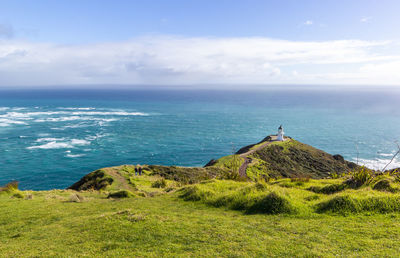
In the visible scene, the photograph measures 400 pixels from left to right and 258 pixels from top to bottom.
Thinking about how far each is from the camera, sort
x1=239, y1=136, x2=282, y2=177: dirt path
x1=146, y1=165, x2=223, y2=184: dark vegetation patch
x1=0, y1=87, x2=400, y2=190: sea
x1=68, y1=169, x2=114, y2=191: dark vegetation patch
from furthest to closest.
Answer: x1=0, y1=87, x2=400, y2=190: sea → x1=239, y1=136, x2=282, y2=177: dirt path → x1=146, y1=165, x2=223, y2=184: dark vegetation patch → x1=68, y1=169, x2=114, y2=191: dark vegetation patch

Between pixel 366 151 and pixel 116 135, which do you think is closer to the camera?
pixel 366 151

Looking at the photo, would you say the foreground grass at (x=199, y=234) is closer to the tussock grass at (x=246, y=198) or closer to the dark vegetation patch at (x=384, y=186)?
the tussock grass at (x=246, y=198)

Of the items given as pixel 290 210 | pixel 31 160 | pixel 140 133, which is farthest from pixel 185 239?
pixel 140 133

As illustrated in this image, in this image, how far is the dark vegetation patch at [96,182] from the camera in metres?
30.0

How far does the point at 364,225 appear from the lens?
1060 cm

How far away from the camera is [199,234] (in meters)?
10.2

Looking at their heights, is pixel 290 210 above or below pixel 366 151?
above

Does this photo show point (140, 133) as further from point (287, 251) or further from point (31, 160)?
point (287, 251)

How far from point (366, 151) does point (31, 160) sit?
318 feet

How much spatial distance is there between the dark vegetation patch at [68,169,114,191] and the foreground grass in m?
15.7

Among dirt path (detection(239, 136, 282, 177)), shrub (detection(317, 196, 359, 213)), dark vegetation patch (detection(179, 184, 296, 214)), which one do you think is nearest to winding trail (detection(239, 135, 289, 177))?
dirt path (detection(239, 136, 282, 177))

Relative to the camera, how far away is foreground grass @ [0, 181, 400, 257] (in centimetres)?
884

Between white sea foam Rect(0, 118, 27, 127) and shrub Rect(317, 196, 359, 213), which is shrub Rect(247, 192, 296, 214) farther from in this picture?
white sea foam Rect(0, 118, 27, 127)

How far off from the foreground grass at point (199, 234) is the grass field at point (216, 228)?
0.11 ft
